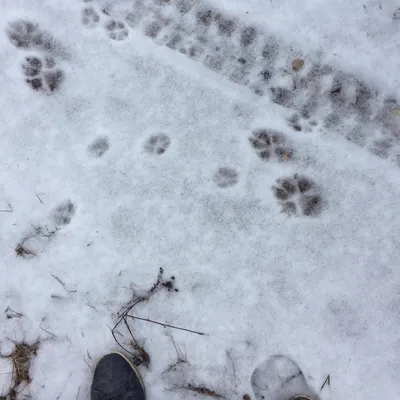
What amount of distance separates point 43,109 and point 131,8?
802 mm

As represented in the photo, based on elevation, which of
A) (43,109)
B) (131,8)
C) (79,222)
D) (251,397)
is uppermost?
(131,8)

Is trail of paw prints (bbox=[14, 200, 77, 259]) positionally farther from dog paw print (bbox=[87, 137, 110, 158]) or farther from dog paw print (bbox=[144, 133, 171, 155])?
dog paw print (bbox=[144, 133, 171, 155])

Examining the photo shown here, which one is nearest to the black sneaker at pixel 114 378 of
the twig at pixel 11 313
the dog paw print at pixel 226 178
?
the twig at pixel 11 313

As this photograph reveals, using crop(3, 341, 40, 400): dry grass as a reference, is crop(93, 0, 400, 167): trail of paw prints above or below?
above

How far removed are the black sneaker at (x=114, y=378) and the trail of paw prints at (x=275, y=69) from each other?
1.65 meters

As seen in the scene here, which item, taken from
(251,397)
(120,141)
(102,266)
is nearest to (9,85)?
(120,141)

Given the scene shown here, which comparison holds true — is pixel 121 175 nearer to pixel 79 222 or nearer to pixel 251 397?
pixel 79 222

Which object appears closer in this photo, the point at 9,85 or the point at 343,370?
the point at 343,370

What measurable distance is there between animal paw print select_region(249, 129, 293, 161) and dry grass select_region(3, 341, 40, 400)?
1.67 metres

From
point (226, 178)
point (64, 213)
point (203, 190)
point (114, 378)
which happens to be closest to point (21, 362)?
point (114, 378)

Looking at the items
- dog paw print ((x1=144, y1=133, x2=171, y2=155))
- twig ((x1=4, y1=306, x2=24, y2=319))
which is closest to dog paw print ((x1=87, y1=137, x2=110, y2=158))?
dog paw print ((x1=144, y1=133, x2=171, y2=155))

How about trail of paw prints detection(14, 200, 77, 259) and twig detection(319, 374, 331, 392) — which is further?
trail of paw prints detection(14, 200, 77, 259)

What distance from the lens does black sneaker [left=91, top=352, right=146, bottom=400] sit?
81.6 inches

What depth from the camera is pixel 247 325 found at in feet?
6.83
